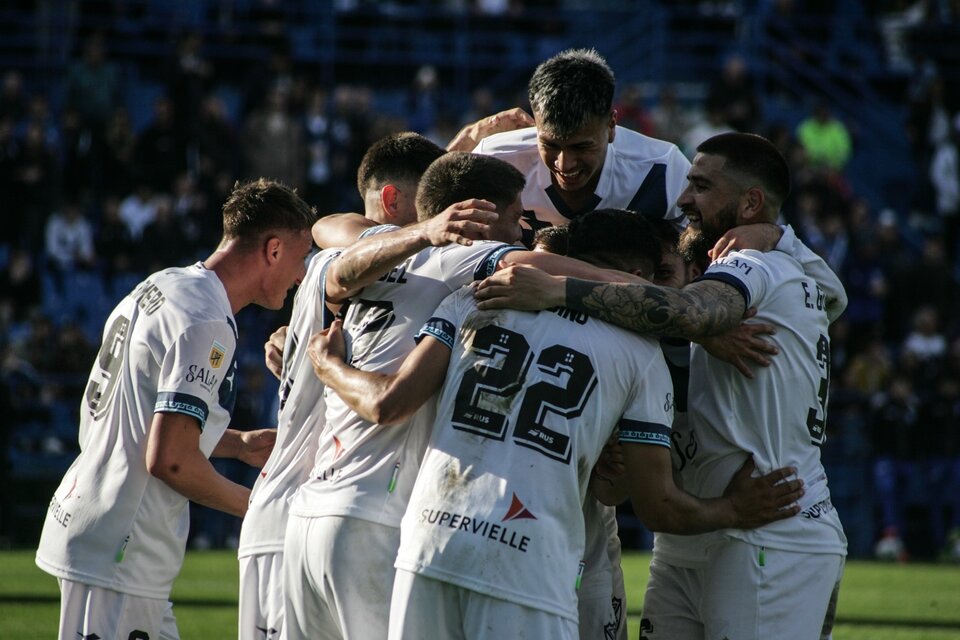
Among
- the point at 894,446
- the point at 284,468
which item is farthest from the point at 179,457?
the point at 894,446

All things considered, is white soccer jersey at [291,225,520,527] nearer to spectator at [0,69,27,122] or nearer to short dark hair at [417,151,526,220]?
short dark hair at [417,151,526,220]

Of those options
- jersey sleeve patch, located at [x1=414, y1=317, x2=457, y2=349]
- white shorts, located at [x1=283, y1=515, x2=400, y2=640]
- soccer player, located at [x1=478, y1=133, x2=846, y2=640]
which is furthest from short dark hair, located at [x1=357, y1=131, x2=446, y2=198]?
white shorts, located at [x1=283, y1=515, x2=400, y2=640]

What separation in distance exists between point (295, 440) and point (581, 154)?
6.57 feet

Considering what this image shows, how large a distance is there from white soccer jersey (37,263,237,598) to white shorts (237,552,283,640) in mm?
468

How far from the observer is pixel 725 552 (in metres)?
5.52

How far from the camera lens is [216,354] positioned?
6.07 m

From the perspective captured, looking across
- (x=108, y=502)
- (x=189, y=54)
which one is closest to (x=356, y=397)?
(x=108, y=502)

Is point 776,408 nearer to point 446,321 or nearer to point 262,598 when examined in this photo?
point 446,321

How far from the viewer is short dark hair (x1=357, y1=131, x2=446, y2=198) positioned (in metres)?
6.00

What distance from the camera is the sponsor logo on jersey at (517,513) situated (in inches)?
186

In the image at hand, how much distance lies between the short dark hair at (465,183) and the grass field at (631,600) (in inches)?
226

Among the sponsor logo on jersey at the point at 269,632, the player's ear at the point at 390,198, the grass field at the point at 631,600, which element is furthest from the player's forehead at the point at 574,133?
the grass field at the point at 631,600

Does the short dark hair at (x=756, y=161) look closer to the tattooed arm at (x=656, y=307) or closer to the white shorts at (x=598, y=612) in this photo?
the tattooed arm at (x=656, y=307)

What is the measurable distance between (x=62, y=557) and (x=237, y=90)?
17.6 metres
